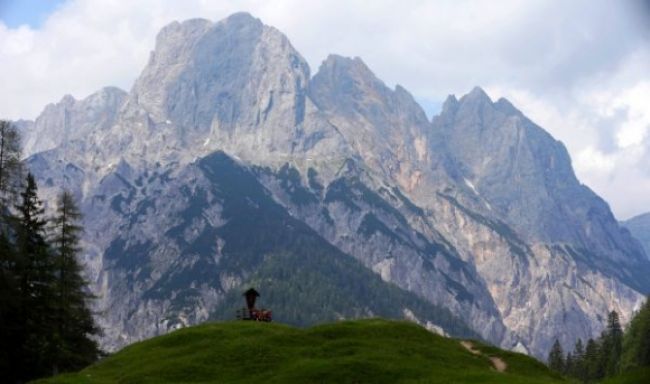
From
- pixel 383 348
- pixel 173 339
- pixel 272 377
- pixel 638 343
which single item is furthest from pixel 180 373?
pixel 638 343

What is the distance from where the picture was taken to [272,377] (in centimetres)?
6825

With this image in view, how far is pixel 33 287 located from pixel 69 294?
6.75m

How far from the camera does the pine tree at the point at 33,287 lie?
268 ft

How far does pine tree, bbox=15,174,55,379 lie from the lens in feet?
268

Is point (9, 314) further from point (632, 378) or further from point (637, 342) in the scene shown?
point (637, 342)

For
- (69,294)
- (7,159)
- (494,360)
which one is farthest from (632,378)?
(7,159)

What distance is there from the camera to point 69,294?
92250 millimetres

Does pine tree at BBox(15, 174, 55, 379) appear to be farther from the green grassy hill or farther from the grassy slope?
the grassy slope

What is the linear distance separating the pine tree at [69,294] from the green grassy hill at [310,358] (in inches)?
332

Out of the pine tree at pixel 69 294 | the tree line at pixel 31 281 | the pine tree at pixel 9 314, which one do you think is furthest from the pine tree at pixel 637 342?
the pine tree at pixel 9 314

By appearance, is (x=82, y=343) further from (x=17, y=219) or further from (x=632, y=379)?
(x=632, y=379)

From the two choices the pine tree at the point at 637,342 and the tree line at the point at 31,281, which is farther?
the pine tree at the point at 637,342

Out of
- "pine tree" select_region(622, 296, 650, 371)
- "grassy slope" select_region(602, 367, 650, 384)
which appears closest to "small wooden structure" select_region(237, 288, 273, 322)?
"grassy slope" select_region(602, 367, 650, 384)

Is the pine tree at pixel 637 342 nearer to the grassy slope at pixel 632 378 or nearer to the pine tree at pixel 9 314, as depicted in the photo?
the grassy slope at pixel 632 378
